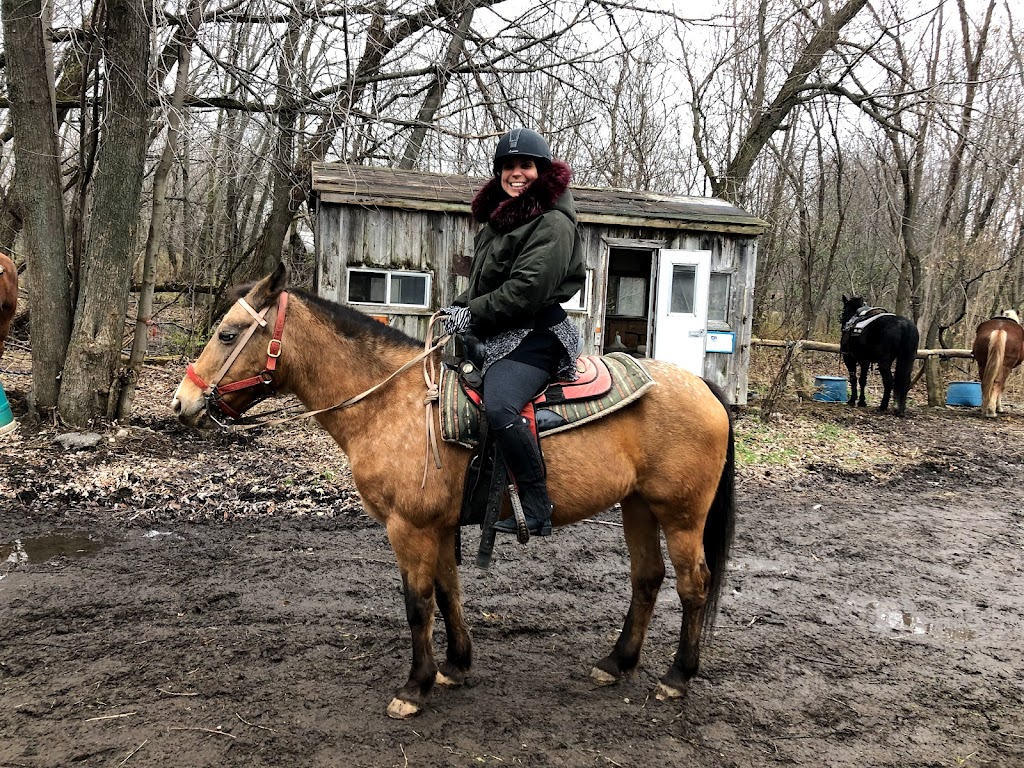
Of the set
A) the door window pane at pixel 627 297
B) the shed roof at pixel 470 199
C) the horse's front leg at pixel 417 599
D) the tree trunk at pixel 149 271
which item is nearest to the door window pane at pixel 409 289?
the shed roof at pixel 470 199

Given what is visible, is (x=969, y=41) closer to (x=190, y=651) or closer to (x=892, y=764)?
(x=892, y=764)

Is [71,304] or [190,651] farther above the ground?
[71,304]

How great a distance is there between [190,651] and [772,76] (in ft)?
57.2

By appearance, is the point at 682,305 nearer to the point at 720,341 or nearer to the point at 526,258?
the point at 720,341

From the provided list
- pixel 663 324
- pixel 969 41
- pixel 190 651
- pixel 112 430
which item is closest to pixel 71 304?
pixel 112 430

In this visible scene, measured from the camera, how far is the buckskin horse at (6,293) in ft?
27.7

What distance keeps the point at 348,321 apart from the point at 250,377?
55cm

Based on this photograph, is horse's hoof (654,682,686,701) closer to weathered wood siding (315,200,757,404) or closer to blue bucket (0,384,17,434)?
blue bucket (0,384,17,434)

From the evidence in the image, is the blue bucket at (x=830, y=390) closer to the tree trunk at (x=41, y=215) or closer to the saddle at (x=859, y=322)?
the saddle at (x=859, y=322)

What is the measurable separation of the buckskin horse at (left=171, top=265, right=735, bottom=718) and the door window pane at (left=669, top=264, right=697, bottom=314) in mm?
7865

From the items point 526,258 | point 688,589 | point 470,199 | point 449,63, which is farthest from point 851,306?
point 526,258

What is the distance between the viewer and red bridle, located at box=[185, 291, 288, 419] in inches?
119

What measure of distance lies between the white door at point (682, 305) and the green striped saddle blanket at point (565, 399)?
789cm

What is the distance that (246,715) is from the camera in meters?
3.02
